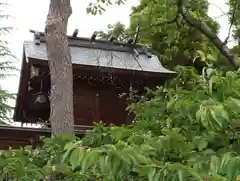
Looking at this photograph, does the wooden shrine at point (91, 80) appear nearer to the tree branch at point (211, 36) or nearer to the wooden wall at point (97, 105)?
the wooden wall at point (97, 105)

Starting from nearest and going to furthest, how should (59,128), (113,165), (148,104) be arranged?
(113,165) < (148,104) < (59,128)

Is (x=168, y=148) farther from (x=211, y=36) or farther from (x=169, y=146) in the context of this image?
(x=211, y=36)

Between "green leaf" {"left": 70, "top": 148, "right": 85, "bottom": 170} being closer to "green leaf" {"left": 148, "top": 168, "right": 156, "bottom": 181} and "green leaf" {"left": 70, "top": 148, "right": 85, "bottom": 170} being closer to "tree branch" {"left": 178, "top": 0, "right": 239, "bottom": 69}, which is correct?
"green leaf" {"left": 148, "top": 168, "right": 156, "bottom": 181}

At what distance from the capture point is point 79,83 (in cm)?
882

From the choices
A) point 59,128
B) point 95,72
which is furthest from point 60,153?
point 95,72

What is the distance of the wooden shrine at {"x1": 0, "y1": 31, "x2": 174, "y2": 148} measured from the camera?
8078 mm

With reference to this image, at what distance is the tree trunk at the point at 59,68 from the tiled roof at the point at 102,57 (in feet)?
10.5

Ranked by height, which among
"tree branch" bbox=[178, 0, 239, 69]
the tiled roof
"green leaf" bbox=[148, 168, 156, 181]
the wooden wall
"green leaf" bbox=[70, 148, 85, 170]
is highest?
the tiled roof

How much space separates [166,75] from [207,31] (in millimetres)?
4608

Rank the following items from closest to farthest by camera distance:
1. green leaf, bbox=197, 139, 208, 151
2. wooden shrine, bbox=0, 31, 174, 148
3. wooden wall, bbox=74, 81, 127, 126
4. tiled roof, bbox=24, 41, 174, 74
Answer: green leaf, bbox=197, 139, 208, 151
wooden shrine, bbox=0, 31, 174, 148
tiled roof, bbox=24, 41, 174, 74
wooden wall, bbox=74, 81, 127, 126

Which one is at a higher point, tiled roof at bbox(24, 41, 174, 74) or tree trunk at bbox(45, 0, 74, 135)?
tiled roof at bbox(24, 41, 174, 74)

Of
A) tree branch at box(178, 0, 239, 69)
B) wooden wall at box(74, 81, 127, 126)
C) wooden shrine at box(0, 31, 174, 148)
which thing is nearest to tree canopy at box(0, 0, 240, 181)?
tree branch at box(178, 0, 239, 69)

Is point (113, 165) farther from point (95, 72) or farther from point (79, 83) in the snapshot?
point (79, 83)

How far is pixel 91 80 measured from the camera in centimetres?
880
